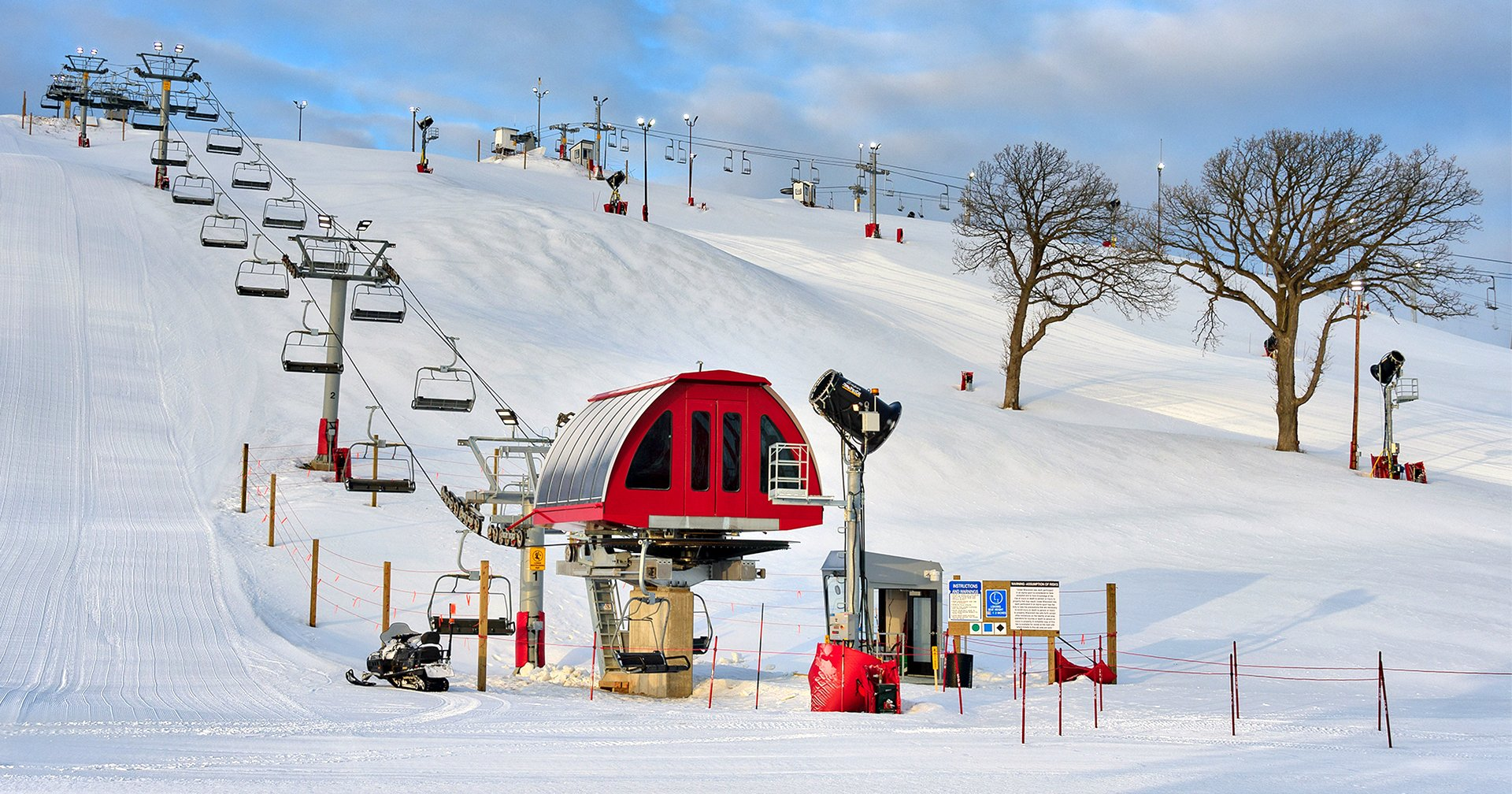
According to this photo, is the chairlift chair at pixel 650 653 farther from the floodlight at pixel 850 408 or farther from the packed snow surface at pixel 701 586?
the floodlight at pixel 850 408

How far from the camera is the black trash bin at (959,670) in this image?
67.6ft

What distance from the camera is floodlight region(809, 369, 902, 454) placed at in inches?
709

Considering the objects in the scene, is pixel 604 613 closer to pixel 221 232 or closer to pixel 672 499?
pixel 672 499

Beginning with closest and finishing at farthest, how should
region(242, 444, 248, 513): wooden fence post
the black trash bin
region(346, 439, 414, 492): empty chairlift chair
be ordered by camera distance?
the black trash bin
region(242, 444, 248, 513): wooden fence post
region(346, 439, 414, 492): empty chairlift chair

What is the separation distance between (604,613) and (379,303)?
24.5m

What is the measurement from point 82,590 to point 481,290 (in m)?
27.8

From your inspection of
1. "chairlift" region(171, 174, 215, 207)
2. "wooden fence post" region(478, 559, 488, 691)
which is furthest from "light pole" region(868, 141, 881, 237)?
"wooden fence post" region(478, 559, 488, 691)

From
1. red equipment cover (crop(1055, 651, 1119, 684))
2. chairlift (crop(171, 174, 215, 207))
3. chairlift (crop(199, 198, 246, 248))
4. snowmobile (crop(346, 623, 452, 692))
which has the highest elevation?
chairlift (crop(171, 174, 215, 207))

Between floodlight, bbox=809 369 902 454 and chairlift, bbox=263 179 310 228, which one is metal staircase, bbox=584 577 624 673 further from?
chairlift, bbox=263 179 310 228

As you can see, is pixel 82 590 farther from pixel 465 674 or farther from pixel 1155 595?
pixel 1155 595

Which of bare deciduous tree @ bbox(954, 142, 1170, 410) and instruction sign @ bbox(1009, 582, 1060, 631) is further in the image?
bare deciduous tree @ bbox(954, 142, 1170, 410)

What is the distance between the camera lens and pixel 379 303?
42812 millimetres

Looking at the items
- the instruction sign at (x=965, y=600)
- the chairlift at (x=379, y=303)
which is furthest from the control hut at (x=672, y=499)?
the chairlift at (x=379, y=303)

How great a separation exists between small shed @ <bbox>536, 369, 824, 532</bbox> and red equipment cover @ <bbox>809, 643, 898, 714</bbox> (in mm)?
2778
